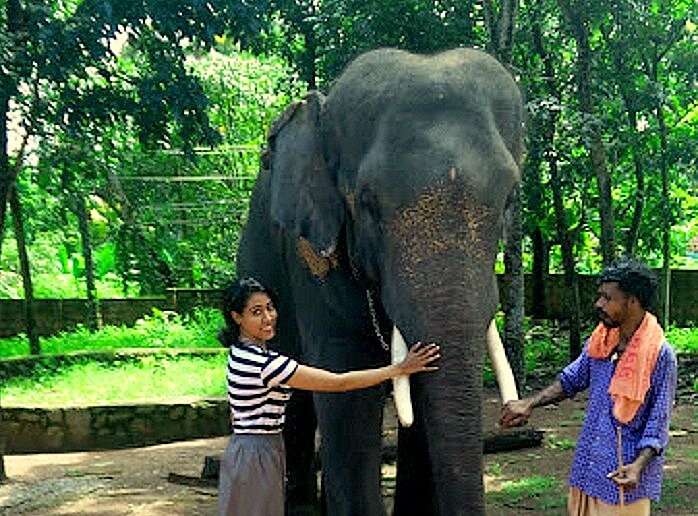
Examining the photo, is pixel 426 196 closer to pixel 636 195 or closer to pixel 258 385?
pixel 258 385

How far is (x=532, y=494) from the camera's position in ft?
26.0

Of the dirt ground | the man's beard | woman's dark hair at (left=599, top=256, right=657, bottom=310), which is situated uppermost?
woman's dark hair at (left=599, top=256, right=657, bottom=310)

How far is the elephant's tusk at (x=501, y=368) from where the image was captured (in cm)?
489

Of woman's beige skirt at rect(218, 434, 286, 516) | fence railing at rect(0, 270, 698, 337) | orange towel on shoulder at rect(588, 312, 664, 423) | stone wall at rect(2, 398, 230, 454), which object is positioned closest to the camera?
orange towel on shoulder at rect(588, 312, 664, 423)

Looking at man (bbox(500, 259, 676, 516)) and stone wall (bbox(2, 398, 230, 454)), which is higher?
man (bbox(500, 259, 676, 516))

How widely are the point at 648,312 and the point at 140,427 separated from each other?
779 cm

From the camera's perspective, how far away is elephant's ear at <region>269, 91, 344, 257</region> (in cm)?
543

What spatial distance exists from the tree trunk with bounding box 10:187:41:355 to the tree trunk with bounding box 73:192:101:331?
0.68 m

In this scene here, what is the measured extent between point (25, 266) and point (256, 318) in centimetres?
1074

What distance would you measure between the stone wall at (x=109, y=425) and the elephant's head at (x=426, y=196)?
20.4 ft

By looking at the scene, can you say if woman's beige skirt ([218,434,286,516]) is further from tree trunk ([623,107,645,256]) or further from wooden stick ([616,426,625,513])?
tree trunk ([623,107,645,256])

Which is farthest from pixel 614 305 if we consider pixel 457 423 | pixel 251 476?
pixel 251 476

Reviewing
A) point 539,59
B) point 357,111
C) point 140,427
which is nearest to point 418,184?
point 357,111

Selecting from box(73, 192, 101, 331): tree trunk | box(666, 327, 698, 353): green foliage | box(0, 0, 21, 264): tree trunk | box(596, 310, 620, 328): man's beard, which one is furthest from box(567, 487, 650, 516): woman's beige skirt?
box(666, 327, 698, 353): green foliage
